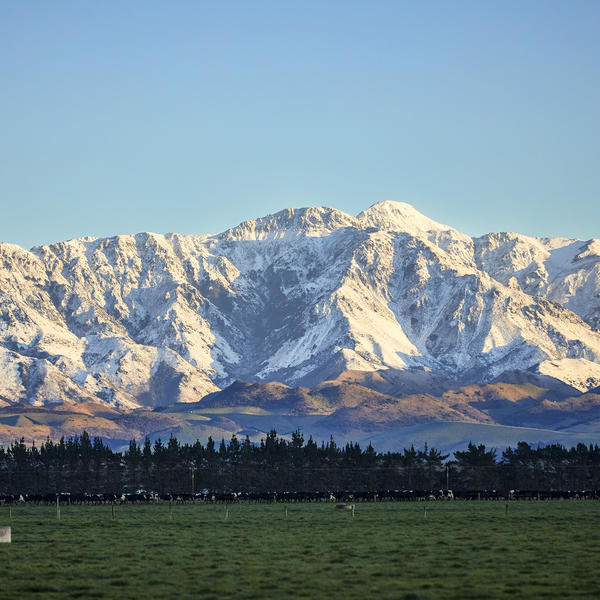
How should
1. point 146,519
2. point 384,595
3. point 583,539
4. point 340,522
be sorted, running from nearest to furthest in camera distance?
1. point 384,595
2. point 583,539
3. point 340,522
4. point 146,519

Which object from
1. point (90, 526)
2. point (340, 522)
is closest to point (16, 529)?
point (90, 526)

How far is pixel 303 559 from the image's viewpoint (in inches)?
3295

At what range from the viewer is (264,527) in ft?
407

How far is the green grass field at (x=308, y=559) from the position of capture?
67.4 metres

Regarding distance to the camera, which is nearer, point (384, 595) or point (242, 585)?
point (384, 595)

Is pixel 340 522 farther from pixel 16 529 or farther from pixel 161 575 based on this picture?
pixel 161 575

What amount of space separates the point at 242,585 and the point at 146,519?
78.5 metres

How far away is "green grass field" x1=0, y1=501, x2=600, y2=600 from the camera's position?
6744cm

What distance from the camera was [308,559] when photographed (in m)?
83.6

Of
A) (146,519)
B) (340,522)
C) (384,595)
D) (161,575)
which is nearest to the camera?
(384,595)

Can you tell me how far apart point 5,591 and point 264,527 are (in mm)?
58452

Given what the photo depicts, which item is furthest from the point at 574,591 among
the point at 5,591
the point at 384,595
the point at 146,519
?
the point at 146,519

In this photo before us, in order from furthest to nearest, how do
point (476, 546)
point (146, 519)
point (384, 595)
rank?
1. point (146, 519)
2. point (476, 546)
3. point (384, 595)

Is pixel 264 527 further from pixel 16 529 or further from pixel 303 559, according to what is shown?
pixel 303 559
